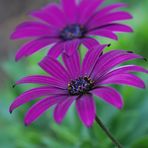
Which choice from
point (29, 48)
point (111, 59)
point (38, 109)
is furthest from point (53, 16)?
point (38, 109)

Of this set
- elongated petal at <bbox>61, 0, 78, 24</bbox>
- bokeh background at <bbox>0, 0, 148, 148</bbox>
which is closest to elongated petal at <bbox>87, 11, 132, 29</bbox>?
elongated petal at <bbox>61, 0, 78, 24</bbox>

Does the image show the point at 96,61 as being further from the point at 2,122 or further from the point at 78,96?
the point at 2,122

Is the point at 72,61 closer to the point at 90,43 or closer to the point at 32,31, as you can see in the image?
the point at 90,43

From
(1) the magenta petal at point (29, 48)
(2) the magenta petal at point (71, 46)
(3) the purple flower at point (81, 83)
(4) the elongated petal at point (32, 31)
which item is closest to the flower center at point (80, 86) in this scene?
(3) the purple flower at point (81, 83)

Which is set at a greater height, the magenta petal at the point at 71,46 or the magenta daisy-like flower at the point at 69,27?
the magenta daisy-like flower at the point at 69,27

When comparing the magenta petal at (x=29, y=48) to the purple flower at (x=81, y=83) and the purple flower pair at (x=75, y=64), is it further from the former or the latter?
the purple flower at (x=81, y=83)

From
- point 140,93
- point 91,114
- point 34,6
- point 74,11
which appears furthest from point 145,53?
point 34,6
